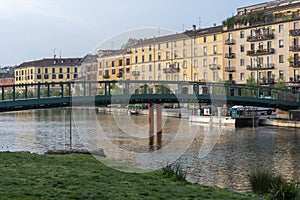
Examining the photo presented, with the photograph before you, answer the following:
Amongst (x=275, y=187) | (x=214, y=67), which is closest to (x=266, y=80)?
(x=214, y=67)

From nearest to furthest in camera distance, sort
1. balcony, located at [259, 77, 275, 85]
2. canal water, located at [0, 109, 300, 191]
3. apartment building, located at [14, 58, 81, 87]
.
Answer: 1. canal water, located at [0, 109, 300, 191]
2. balcony, located at [259, 77, 275, 85]
3. apartment building, located at [14, 58, 81, 87]

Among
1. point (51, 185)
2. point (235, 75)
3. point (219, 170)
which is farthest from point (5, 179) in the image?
point (235, 75)

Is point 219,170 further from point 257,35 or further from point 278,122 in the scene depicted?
point 257,35

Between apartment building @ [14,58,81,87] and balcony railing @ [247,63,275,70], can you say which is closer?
balcony railing @ [247,63,275,70]

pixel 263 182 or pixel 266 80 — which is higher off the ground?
pixel 266 80

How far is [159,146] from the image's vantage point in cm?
3928

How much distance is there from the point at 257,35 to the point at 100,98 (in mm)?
47916

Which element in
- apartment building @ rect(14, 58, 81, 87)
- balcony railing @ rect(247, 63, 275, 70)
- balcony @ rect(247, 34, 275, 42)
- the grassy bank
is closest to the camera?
the grassy bank

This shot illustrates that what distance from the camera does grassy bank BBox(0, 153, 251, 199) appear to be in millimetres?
11766

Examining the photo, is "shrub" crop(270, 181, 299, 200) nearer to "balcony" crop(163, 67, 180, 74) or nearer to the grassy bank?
the grassy bank

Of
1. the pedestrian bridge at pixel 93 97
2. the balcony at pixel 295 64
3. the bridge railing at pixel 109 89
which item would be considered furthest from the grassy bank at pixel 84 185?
the balcony at pixel 295 64

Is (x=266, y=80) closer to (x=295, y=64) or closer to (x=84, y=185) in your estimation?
(x=295, y=64)

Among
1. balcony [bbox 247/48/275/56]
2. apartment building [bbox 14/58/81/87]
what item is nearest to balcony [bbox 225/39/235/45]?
balcony [bbox 247/48/275/56]

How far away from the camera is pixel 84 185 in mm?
13117
